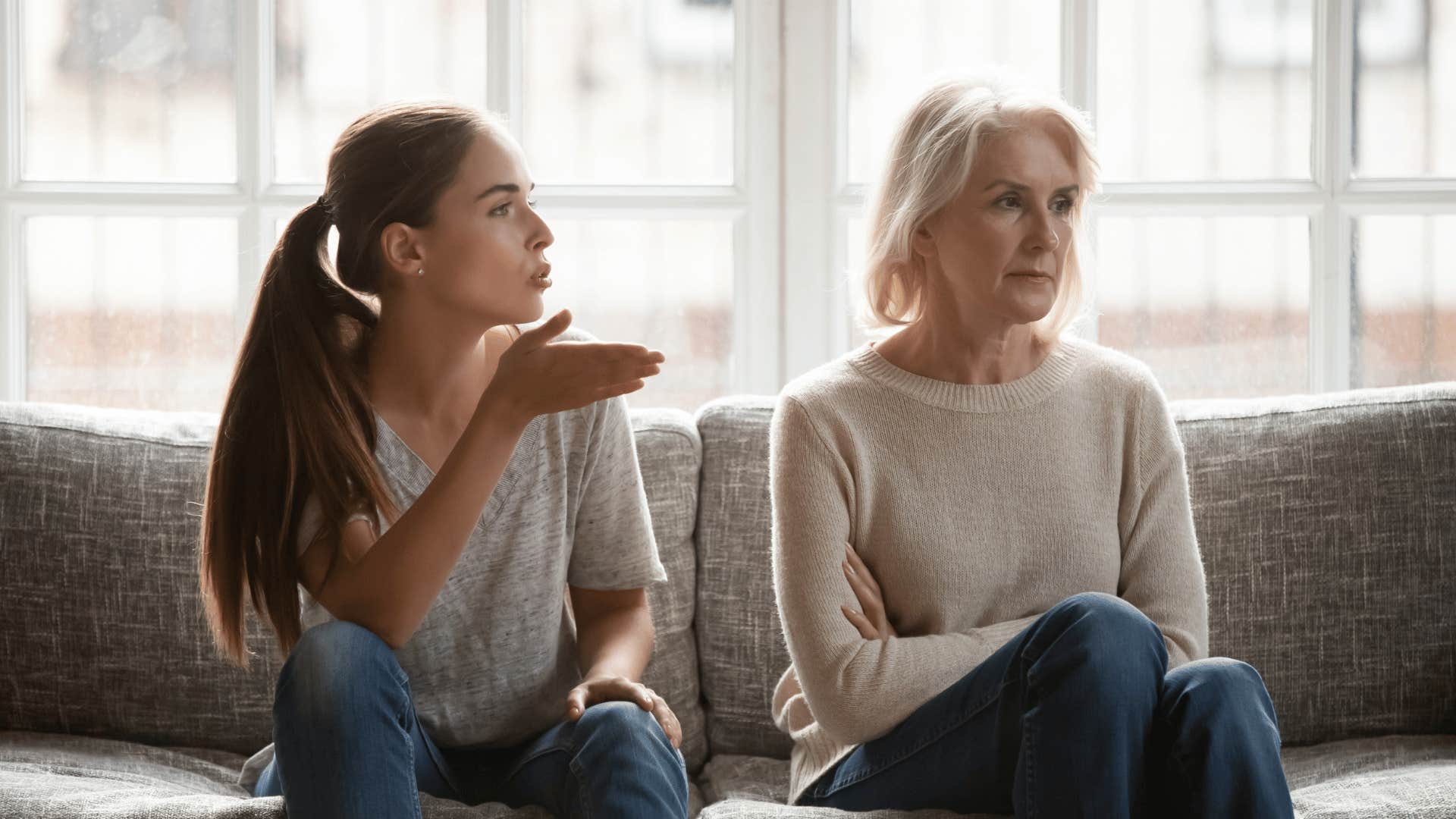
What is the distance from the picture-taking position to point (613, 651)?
158cm

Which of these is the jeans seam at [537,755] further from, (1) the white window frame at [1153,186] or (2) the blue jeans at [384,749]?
(1) the white window frame at [1153,186]

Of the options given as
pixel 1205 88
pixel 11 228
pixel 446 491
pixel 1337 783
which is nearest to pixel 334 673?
pixel 446 491

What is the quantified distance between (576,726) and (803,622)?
0.30m

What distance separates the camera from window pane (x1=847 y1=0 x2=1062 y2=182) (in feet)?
7.99

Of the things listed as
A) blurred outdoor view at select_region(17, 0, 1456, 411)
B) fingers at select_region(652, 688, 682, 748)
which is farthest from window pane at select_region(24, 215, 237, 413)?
fingers at select_region(652, 688, 682, 748)

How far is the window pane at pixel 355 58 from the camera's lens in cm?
242

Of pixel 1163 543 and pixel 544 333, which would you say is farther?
pixel 1163 543

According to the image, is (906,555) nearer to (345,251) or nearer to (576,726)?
(576,726)

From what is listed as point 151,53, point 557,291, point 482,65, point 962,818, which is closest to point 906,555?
point 962,818

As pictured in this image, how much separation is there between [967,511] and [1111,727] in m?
0.41

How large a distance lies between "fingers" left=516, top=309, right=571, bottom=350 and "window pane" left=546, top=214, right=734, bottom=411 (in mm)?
1023

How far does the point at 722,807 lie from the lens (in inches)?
61.5

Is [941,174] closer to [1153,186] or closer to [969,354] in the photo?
[969,354]

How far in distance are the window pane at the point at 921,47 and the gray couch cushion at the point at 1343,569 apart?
869 mm
